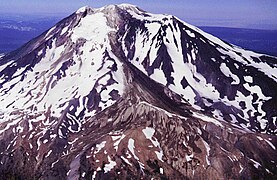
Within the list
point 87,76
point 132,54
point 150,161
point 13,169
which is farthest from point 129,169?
point 132,54

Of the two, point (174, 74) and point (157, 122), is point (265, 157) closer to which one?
point (157, 122)

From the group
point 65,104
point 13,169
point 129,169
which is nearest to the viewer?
point 129,169

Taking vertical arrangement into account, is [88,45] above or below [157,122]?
above

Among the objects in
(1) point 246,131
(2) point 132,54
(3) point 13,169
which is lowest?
(3) point 13,169

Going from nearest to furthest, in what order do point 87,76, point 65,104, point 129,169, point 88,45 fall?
point 129,169
point 65,104
point 87,76
point 88,45

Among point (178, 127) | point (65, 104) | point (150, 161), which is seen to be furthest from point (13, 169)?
point (178, 127)

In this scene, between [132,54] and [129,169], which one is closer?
[129,169]
